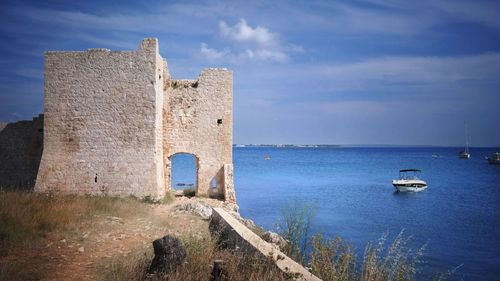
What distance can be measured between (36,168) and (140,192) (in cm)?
461

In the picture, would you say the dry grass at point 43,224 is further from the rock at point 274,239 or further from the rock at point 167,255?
the rock at point 274,239

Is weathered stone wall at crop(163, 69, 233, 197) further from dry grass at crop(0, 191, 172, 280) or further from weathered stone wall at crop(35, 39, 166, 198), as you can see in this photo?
dry grass at crop(0, 191, 172, 280)

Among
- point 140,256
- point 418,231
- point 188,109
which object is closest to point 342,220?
point 418,231

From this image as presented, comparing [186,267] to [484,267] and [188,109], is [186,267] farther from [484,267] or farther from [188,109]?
[484,267]

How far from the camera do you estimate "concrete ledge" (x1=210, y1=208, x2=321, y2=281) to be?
5.21 m

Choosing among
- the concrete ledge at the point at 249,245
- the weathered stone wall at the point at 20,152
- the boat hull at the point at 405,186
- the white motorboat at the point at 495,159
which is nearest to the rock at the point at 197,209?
the concrete ledge at the point at 249,245

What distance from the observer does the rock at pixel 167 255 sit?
5.34 metres

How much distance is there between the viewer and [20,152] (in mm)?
14023

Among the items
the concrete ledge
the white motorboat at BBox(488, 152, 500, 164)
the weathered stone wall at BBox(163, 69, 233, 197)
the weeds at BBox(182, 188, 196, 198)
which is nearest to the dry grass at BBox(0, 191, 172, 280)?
the concrete ledge

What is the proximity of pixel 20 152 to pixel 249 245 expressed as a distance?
11.5 metres

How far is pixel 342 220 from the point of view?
66.0ft

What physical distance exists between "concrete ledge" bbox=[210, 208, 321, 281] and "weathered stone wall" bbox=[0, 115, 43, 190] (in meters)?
8.81

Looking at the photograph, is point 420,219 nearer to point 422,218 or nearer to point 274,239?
point 422,218

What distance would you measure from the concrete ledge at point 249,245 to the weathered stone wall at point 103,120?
4.74 m
